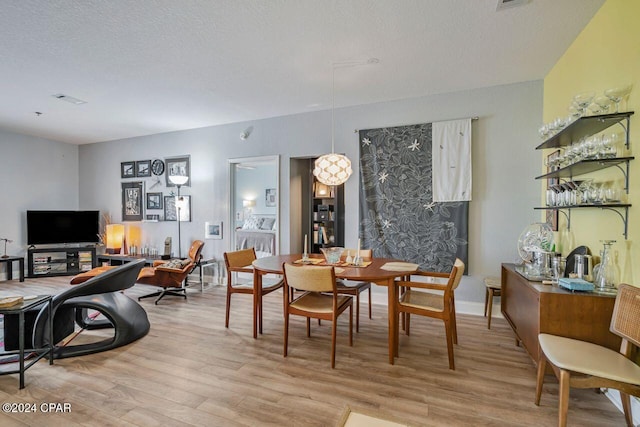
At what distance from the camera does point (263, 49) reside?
2842 mm

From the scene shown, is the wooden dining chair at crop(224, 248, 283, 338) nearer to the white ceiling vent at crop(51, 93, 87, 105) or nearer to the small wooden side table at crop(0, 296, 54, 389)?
the small wooden side table at crop(0, 296, 54, 389)

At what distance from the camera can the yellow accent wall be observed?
1.92 m

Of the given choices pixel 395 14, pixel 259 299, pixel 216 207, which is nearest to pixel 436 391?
pixel 259 299

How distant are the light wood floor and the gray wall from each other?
1.25m

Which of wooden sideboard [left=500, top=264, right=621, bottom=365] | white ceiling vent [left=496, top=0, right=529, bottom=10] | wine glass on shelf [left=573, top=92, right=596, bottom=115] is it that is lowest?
wooden sideboard [left=500, top=264, right=621, bottom=365]

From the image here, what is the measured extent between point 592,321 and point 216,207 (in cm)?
507

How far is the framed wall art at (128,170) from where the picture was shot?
6.12 m

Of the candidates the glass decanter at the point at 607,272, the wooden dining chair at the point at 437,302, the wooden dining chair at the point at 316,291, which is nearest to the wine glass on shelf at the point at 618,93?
the glass decanter at the point at 607,272

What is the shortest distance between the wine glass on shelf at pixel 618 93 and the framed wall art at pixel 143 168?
258 inches

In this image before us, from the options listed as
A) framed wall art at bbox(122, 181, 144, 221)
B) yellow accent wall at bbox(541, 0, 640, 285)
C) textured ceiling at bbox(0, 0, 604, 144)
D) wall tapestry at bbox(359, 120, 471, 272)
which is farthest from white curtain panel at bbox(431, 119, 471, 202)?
framed wall art at bbox(122, 181, 144, 221)

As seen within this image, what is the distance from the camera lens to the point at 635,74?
75.7 inches

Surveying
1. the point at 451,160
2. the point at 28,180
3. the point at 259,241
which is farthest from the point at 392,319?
the point at 28,180

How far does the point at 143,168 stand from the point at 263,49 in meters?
4.39

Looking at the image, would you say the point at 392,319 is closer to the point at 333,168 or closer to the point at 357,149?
the point at 333,168
